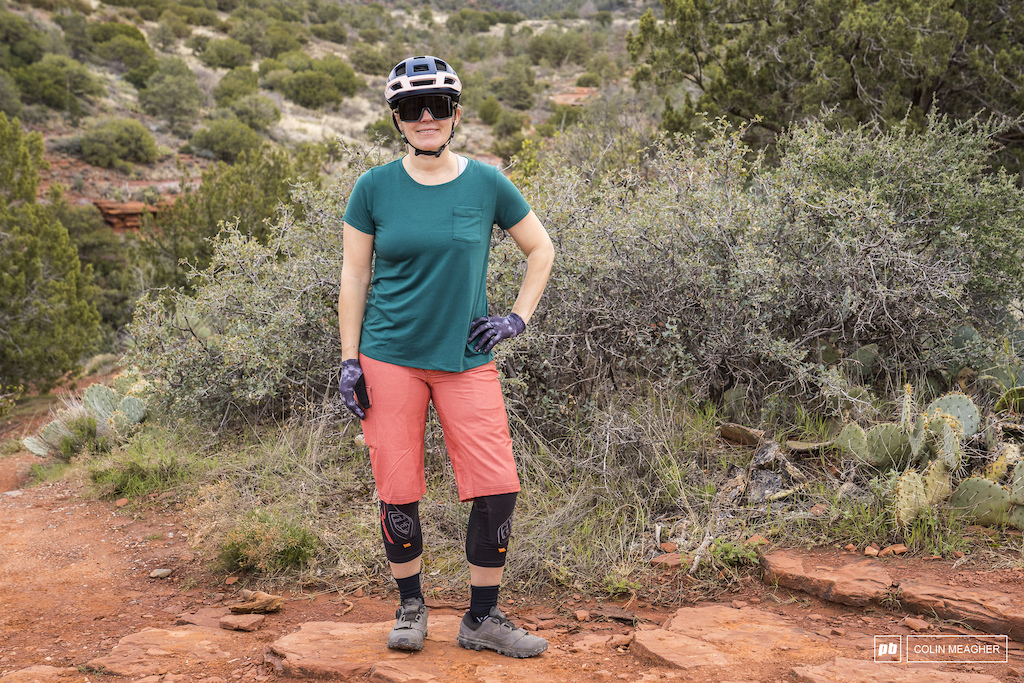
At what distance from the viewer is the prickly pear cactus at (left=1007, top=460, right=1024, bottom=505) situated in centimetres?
302

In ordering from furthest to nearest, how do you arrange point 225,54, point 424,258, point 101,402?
point 225,54 → point 101,402 → point 424,258

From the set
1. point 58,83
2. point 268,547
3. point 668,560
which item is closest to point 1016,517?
point 668,560

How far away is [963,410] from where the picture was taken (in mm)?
3404

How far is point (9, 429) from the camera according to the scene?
7.35 metres

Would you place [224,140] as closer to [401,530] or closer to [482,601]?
[401,530]

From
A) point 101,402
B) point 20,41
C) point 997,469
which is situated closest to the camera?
point 997,469

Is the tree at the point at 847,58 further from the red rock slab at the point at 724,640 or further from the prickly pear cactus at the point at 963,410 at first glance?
the red rock slab at the point at 724,640

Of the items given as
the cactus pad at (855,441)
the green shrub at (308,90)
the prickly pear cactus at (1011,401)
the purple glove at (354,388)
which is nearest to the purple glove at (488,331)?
the purple glove at (354,388)

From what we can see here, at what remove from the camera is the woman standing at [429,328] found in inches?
91.0

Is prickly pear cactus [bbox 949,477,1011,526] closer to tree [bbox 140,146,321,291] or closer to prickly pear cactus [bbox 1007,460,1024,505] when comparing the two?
prickly pear cactus [bbox 1007,460,1024,505]

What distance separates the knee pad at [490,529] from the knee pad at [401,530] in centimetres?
20

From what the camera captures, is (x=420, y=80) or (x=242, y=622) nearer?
(x=420, y=80)

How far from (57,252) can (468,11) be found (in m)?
40.2

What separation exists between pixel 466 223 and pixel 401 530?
3.51 ft
